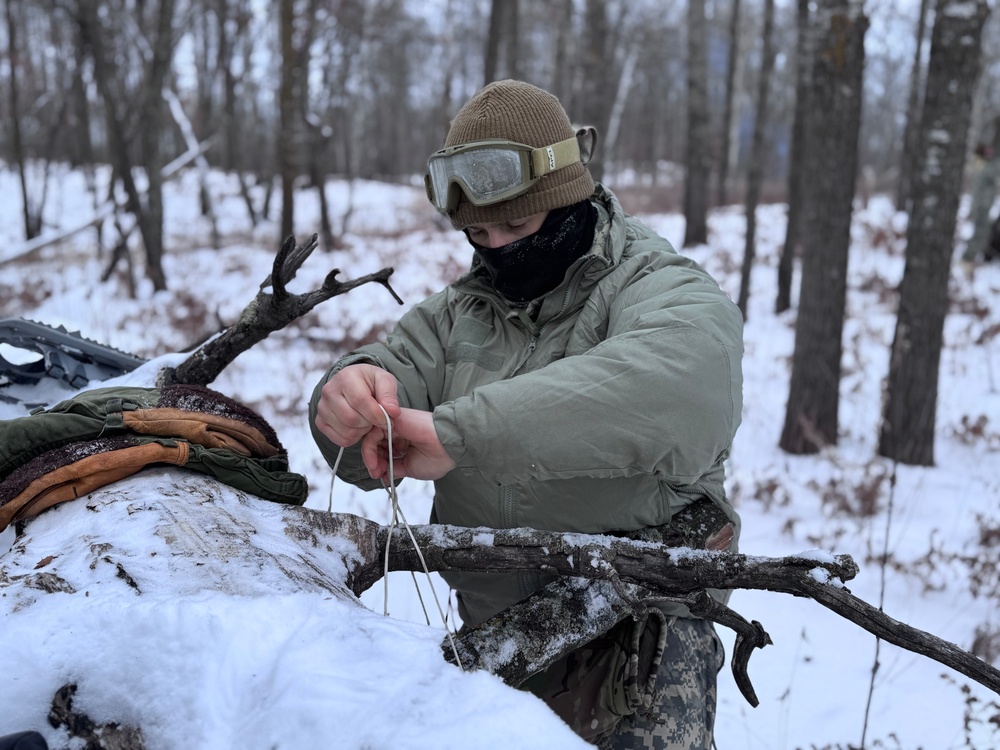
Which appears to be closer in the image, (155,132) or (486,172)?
(486,172)

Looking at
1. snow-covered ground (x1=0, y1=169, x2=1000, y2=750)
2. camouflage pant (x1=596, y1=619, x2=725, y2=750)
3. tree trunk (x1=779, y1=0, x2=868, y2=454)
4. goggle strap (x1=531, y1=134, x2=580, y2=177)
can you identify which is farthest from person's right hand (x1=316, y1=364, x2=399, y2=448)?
tree trunk (x1=779, y1=0, x2=868, y2=454)

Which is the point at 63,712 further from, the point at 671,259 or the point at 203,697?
the point at 671,259

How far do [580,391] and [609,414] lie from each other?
7cm

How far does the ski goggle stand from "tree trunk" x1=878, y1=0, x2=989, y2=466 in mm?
4607

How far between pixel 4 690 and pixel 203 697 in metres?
0.30

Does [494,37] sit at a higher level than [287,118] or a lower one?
higher

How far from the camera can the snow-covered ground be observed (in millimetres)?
1119

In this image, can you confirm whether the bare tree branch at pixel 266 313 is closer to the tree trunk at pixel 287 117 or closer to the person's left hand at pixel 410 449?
the person's left hand at pixel 410 449

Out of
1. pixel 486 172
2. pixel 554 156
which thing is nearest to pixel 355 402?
pixel 486 172

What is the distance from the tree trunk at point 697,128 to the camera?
13266mm

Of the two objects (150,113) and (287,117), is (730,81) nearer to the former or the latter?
(287,117)

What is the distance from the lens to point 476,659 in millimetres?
1446

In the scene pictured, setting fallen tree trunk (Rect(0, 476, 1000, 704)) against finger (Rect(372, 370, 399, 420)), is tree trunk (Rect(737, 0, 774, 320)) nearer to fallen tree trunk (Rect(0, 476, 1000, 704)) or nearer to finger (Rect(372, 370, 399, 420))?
fallen tree trunk (Rect(0, 476, 1000, 704))

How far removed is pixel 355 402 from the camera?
60.9 inches
